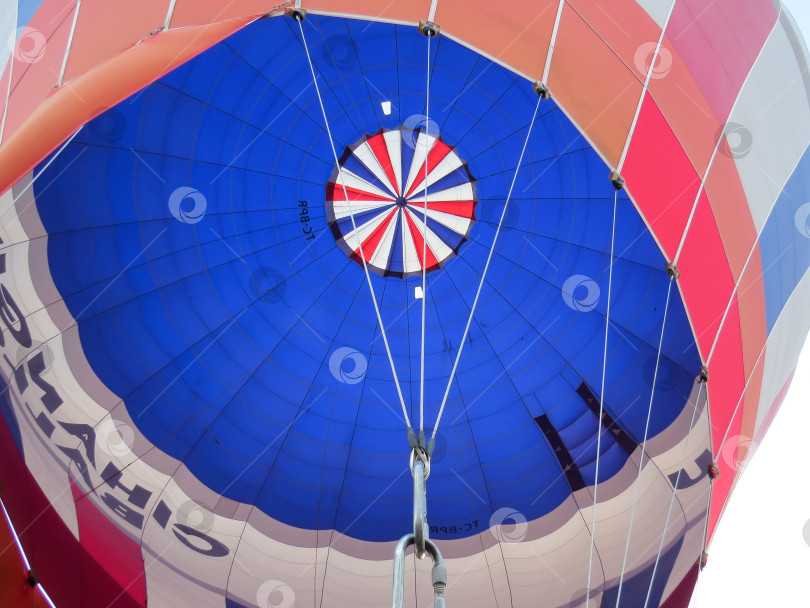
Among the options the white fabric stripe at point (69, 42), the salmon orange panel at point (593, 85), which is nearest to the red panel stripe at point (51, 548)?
the white fabric stripe at point (69, 42)

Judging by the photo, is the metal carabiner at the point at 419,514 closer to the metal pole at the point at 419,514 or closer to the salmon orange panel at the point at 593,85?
the metal pole at the point at 419,514

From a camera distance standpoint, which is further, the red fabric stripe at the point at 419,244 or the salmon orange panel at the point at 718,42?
the red fabric stripe at the point at 419,244

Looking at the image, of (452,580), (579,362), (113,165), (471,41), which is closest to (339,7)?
(471,41)

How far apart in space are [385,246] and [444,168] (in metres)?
0.92

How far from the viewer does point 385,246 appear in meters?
6.95

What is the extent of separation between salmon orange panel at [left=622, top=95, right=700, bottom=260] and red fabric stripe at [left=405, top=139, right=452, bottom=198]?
1.99 metres

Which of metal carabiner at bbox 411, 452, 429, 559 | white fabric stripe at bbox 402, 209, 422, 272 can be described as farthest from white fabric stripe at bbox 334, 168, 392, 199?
metal carabiner at bbox 411, 452, 429, 559

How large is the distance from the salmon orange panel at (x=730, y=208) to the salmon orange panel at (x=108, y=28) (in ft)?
12.6

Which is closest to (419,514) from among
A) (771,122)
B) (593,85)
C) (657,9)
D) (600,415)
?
(593,85)

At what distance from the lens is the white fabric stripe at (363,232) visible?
688cm

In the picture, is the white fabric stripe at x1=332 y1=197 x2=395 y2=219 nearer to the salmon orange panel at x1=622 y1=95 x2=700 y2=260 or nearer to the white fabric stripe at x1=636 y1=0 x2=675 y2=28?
the salmon orange panel at x1=622 y1=95 x2=700 y2=260

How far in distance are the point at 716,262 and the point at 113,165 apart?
4758 millimetres

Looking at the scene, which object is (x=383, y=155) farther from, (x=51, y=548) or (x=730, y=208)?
(x=51, y=548)

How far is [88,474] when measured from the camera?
6148 millimetres
